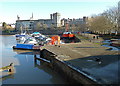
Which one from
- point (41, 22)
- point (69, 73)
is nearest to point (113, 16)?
point (69, 73)

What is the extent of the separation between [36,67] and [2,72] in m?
3.97

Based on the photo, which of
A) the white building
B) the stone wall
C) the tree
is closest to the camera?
the stone wall

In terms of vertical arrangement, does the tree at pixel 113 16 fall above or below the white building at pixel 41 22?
below

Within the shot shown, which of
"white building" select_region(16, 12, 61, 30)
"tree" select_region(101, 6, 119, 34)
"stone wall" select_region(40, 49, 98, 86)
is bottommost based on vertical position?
"stone wall" select_region(40, 49, 98, 86)

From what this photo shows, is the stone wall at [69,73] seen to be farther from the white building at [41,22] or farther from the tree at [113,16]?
the white building at [41,22]

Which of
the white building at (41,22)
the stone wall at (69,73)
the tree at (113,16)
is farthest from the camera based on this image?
the white building at (41,22)

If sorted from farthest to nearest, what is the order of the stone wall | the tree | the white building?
the white building → the tree → the stone wall

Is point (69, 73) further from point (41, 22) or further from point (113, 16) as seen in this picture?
point (41, 22)

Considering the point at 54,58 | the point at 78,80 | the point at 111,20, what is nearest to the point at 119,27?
the point at 111,20

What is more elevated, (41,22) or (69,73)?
(41,22)

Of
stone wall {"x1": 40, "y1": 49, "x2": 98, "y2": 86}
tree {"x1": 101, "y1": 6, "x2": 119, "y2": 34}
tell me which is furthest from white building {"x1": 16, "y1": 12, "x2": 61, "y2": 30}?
stone wall {"x1": 40, "y1": 49, "x2": 98, "y2": 86}

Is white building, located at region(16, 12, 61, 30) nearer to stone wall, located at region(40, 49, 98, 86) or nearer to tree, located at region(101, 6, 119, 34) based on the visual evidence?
tree, located at region(101, 6, 119, 34)

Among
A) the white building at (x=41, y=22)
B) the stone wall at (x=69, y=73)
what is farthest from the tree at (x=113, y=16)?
the white building at (x=41, y=22)

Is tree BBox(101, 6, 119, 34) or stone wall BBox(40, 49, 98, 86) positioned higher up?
tree BBox(101, 6, 119, 34)
